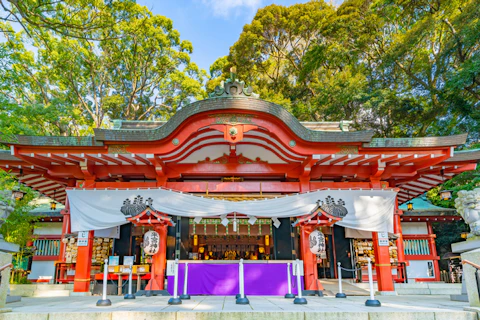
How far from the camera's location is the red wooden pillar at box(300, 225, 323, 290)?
896 centimetres

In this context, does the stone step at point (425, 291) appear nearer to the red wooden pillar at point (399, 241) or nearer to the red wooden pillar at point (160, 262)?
the red wooden pillar at point (399, 241)

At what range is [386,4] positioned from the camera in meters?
18.3

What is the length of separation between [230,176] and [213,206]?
67.2 inches

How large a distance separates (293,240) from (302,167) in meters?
2.75

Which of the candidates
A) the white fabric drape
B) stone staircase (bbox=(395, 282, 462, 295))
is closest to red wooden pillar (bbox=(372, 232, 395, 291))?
the white fabric drape

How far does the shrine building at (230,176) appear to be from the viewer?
8.73 meters

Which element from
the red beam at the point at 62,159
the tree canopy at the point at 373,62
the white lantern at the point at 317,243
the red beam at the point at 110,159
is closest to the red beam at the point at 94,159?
the red beam at the point at 110,159

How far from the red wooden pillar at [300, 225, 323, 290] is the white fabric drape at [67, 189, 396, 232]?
2.23ft

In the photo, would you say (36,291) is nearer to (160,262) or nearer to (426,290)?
(160,262)

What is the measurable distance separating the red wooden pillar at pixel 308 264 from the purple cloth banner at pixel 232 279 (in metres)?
0.42

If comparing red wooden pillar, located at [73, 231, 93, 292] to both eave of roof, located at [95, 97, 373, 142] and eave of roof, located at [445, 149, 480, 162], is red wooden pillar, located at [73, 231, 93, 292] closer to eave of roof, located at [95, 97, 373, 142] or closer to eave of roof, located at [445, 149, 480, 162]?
eave of roof, located at [95, 97, 373, 142]

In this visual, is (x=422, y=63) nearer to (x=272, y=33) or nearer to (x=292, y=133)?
(x=272, y=33)

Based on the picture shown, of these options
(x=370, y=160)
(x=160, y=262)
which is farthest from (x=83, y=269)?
(x=370, y=160)

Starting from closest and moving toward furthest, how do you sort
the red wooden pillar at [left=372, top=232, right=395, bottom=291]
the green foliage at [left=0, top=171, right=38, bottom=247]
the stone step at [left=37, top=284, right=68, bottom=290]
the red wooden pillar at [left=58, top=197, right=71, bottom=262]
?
the red wooden pillar at [left=372, top=232, right=395, bottom=291]
the stone step at [left=37, top=284, right=68, bottom=290]
the green foliage at [left=0, top=171, right=38, bottom=247]
the red wooden pillar at [left=58, top=197, right=71, bottom=262]
